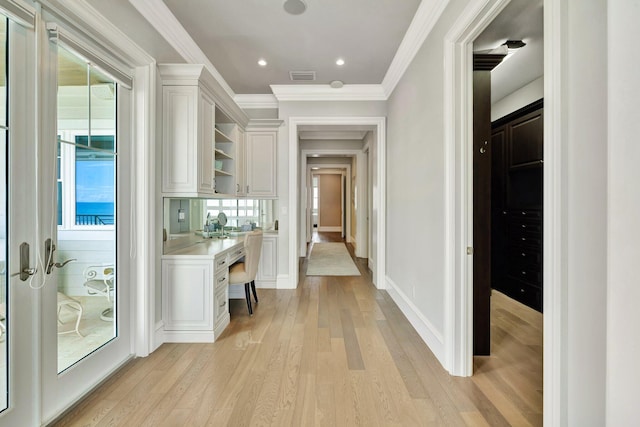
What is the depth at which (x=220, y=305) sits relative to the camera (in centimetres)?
280

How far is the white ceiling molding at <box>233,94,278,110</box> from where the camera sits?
4496mm

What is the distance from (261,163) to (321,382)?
316 cm

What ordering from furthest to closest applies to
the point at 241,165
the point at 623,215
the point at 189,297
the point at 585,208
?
the point at 241,165, the point at 189,297, the point at 585,208, the point at 623,215

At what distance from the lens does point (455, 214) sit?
2.10 metres

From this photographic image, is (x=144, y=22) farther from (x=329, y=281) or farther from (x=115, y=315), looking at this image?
(x=329, y=281)

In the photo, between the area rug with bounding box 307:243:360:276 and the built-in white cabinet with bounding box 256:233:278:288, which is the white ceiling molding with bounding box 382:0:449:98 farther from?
the area rug with bounding box 307:243:360:276

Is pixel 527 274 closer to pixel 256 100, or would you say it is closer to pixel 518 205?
pixel 518 205

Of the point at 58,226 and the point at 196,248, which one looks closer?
the point at 58,226

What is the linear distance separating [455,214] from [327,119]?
8.80 feet

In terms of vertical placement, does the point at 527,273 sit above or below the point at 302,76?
below

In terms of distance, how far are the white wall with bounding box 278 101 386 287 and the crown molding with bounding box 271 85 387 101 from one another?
0.18ft

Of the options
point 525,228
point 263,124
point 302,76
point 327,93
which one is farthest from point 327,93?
point 525,228

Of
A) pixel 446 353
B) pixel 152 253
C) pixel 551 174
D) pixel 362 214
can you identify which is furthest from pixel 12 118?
pixel 362 214

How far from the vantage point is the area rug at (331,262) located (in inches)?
210
